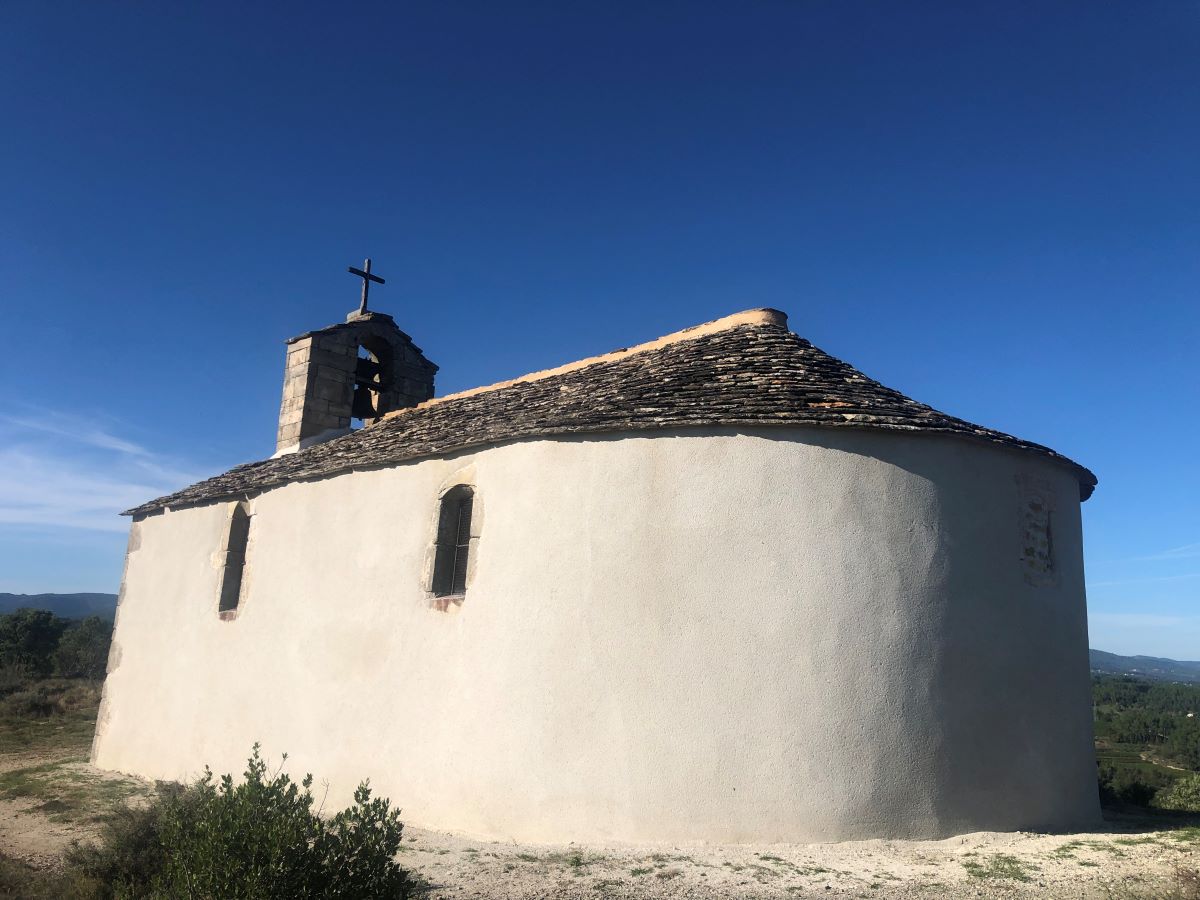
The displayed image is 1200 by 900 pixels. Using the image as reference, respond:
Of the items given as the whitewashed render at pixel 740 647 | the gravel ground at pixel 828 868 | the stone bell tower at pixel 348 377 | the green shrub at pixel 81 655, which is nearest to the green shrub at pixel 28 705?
the green shrub at pixel 81 655

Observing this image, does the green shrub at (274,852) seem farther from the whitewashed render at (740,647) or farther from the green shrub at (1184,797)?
the green shrub at (1184,797)

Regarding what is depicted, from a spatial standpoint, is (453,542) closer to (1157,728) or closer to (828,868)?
(828,868)

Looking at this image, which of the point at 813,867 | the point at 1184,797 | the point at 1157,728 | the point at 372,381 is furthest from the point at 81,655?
the point at 1157,728

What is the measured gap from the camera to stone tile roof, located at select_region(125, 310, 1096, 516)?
8.04m

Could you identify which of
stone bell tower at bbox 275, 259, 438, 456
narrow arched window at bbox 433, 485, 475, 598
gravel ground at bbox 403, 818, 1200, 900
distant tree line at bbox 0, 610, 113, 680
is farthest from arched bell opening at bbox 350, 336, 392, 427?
distant tree line at bbox 0, 610, 113, 680

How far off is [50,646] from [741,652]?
32227mm

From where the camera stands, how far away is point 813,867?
6520 mm

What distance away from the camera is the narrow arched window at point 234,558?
12281mm

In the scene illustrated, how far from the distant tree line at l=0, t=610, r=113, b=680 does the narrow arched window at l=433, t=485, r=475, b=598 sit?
22.4 metres

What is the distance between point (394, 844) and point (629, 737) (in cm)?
276

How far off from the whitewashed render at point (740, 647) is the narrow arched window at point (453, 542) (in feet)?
0.50

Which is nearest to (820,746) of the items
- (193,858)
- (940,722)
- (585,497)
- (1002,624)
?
(940,722)

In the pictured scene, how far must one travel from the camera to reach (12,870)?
671 centimetres

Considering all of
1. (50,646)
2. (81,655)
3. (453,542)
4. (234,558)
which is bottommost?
(81,655)
